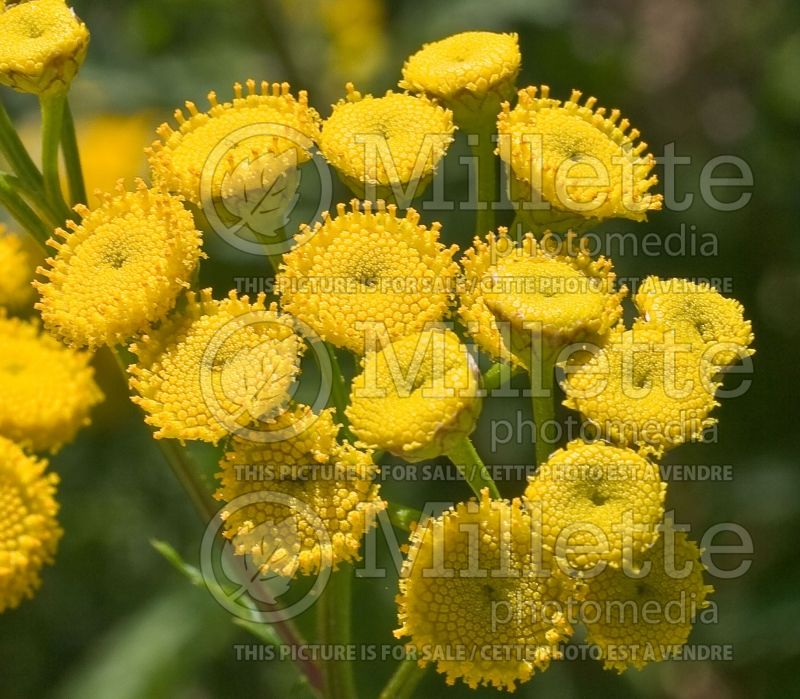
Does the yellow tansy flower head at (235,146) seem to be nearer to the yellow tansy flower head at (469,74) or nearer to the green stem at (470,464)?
the yellow tansy flower head at (469,74)

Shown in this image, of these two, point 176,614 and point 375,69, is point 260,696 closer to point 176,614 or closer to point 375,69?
point 176,614

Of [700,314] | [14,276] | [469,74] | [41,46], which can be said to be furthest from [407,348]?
[14,276]

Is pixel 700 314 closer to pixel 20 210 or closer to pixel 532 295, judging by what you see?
pixel 532 295

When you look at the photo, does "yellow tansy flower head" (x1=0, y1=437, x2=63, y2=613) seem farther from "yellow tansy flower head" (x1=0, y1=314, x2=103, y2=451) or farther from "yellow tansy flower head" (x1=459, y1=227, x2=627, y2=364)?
"yellow tansy flower head" (x1=459, y1=227, x2=627, y2=364)

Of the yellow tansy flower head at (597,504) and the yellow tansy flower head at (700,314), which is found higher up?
the yellow tansy flower head at (700,314)

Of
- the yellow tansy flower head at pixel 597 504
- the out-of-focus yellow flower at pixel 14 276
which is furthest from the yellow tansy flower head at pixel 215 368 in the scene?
the out-of-focus yellow flower at pixel 14 276

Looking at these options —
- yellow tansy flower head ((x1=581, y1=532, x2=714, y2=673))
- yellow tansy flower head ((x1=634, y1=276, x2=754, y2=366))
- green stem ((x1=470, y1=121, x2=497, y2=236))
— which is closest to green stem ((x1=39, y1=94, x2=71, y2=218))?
green stem ((x1=470, y1=121, x2=497, y2=236))

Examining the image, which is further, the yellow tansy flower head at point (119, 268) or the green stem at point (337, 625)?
the green stem at point (337, 625)
